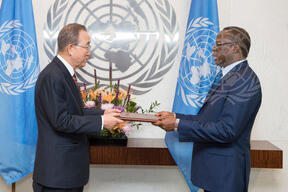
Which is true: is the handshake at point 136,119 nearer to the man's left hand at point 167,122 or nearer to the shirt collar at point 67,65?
the man's left hand at point 167,122

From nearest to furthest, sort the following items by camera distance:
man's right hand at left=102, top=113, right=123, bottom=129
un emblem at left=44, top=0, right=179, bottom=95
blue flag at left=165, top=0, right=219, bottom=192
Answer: man's right hand at left=102, top=113, right=123, bottom=129, blue flag at left=165, top=0, right=219, bottom=192, un emblem at left=44, top=0, right=179, bottom=95

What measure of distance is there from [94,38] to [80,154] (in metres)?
1.43

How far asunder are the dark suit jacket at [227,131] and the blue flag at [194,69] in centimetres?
77

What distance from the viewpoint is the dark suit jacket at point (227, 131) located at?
1.77 metres

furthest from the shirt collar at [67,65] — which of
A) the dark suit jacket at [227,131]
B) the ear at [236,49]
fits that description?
the ear at [236,49]

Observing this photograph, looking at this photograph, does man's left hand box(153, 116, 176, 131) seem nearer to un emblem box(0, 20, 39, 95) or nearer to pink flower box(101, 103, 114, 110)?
pink flower box(101, 103, 114, 110)

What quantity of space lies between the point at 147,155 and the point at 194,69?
2.91ft

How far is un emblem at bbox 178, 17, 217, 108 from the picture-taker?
2.70 metres

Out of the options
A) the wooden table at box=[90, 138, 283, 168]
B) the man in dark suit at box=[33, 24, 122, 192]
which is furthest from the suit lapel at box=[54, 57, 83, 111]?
the wooden table at box=[90, 138, 283, 168]

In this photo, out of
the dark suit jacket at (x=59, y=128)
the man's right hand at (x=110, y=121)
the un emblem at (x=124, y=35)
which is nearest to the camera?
the dark suit jacket at (x=59, y=128)

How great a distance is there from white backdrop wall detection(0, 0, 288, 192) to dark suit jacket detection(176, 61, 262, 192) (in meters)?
1.19

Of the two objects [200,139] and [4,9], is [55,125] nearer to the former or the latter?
[200,139]

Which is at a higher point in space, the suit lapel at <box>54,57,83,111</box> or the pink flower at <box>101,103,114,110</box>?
the suit lapel at <box>54,57,83,111</box>

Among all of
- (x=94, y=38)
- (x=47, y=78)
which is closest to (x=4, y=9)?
(x=94, y=38)
